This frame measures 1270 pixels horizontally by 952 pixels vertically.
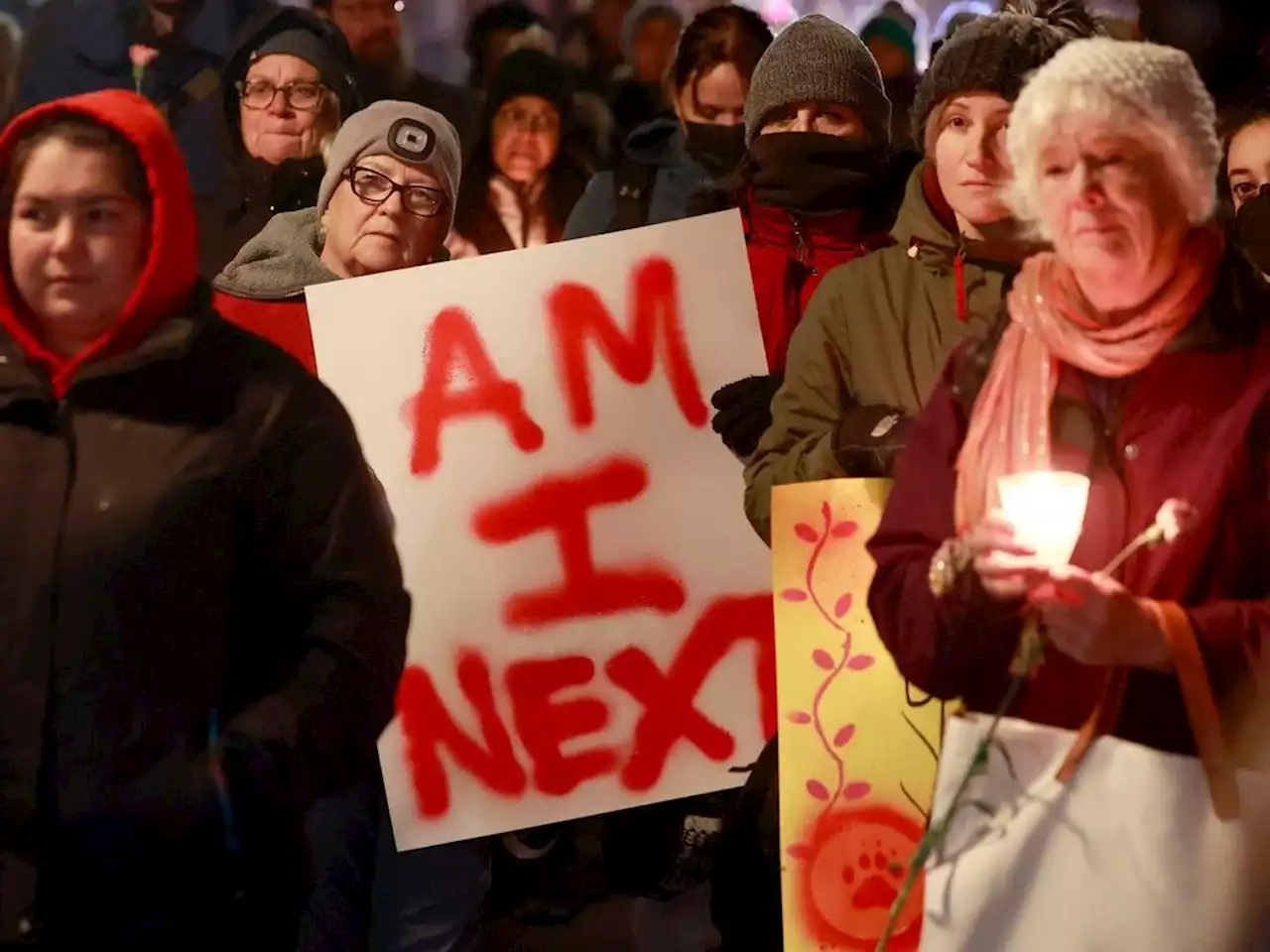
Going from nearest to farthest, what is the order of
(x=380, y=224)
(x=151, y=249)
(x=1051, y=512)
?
1. (x=1051, y=512)
2. (x=151, y=249)
3. (x=380, y=224)

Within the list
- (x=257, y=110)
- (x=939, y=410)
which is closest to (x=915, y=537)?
(x=939, y=410)

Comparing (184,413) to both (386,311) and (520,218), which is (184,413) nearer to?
(386,311)

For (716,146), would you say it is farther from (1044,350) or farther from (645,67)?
(1044,350)

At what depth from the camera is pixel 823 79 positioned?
Result: 4.47 ft

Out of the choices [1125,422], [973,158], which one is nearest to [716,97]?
[973,158]

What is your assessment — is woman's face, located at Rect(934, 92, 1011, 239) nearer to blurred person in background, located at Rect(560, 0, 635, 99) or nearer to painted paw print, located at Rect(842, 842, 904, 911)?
blurred person in background, located at Rect(560, 0, 635, 99)

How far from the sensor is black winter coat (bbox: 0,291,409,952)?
1.27 meters

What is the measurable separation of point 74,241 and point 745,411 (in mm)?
601

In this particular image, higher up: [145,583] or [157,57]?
[157,57]

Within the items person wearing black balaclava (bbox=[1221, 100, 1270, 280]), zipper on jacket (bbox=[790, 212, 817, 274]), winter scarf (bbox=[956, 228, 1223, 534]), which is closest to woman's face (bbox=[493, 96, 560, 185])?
zipper on jacket (bbox=[790, 212, 817, 274])

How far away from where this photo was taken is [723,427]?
1.40m

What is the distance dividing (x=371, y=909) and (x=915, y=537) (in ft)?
2.01

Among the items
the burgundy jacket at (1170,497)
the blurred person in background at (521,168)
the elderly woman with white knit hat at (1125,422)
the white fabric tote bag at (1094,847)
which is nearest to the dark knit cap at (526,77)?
the blurred person in background at (521,168)

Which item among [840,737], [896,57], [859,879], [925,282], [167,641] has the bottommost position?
[859,879]
